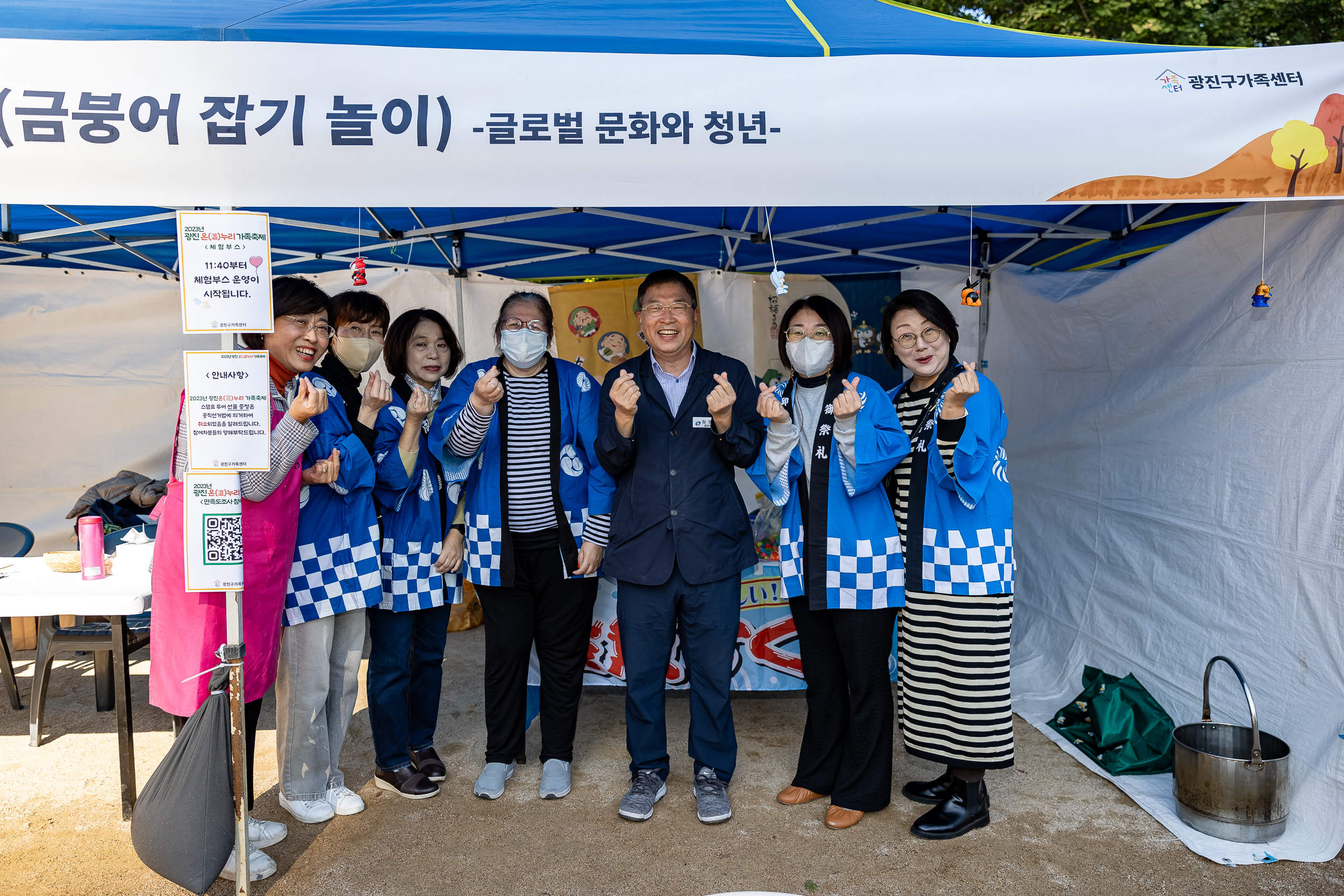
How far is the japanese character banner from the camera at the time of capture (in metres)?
2.09

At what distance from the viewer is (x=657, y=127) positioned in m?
2.20

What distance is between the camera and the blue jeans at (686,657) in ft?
8.94

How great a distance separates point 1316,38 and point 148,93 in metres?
10.0

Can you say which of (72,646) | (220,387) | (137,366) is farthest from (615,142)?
(137,366)

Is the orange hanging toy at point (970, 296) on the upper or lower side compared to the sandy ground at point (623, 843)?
upper

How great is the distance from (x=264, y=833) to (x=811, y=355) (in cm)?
→ 216

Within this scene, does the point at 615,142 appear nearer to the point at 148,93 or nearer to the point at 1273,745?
the point at 148,93

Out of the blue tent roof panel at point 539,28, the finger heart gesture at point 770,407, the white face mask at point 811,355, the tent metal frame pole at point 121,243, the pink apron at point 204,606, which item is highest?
the blue tent roof panel at point 539,28

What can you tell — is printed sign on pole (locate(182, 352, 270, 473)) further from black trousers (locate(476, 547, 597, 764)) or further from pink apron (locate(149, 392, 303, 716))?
black trousers (locate(476, 547, 597, 764))

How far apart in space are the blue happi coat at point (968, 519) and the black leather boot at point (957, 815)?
0.66m

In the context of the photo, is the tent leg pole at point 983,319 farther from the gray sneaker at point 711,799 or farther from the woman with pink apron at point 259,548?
the woman with pink apron at point 259,548

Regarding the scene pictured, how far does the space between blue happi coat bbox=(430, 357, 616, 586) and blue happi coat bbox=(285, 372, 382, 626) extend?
1.07ft

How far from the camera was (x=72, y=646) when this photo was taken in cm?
317

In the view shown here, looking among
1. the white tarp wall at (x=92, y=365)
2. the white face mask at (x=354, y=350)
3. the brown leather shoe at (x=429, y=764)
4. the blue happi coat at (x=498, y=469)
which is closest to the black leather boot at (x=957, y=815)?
the blue happi coat at (x=498, y=469)
